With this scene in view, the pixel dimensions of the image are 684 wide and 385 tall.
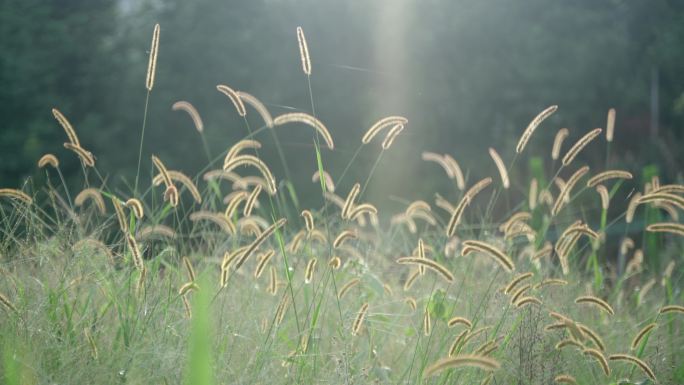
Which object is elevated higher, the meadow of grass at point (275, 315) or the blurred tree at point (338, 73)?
the meadow of grass at point (275, 315)

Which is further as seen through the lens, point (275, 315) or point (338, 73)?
point (338, 73)

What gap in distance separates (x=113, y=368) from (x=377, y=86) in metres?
16.0

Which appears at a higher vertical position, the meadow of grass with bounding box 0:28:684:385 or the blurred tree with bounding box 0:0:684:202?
the meadow of grass with bounding box 0:28:684:385

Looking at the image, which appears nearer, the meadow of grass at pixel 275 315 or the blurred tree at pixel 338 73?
the meadow of grass at pixel 275 315

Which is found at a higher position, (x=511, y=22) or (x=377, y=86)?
Result: (x=511, y=22)

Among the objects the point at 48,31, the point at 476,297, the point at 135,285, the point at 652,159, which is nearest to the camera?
the point at 135,285

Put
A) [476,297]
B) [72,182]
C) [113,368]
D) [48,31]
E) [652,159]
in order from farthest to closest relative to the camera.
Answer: [48,31] → [72,182] → [652,159] → [476,297] → [113,368]

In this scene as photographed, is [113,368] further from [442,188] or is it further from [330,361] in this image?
[442,188]

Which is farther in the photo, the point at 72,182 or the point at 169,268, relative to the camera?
the point at 72,182

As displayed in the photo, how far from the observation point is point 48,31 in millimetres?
15984

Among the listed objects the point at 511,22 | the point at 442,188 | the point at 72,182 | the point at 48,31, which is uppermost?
the point at 511,22

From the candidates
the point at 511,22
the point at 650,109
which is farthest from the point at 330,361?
the point at 650,109

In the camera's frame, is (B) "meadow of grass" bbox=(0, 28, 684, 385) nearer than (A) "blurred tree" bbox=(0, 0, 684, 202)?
Yes

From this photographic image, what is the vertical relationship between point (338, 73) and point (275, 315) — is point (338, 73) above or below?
below
